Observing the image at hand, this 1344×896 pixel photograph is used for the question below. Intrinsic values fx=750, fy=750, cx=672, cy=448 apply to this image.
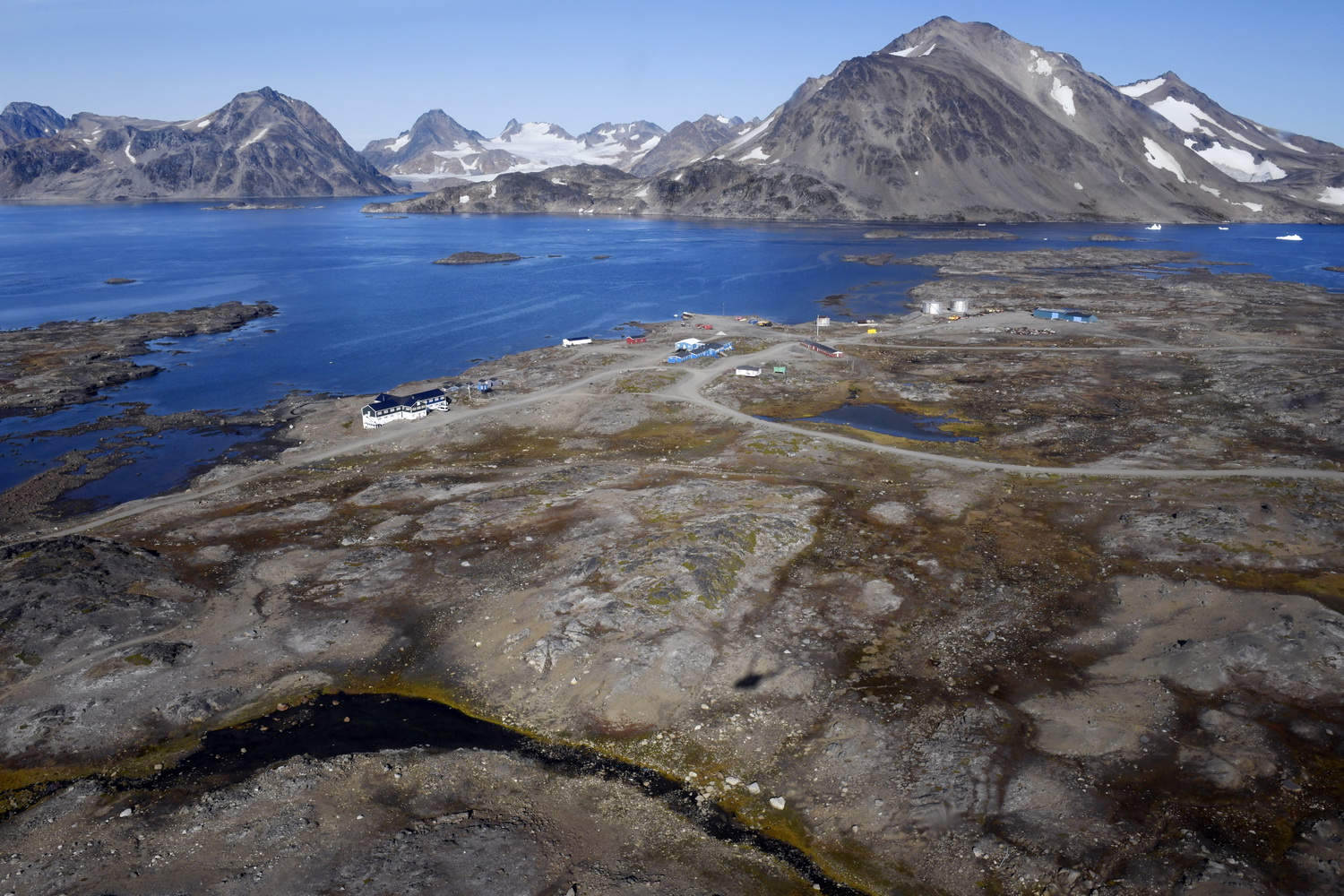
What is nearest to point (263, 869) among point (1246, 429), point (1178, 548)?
point (1178, 548)

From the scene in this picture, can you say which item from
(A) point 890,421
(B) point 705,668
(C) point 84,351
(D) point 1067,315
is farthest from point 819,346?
(C) point 84,351

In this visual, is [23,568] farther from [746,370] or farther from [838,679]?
[746,370]

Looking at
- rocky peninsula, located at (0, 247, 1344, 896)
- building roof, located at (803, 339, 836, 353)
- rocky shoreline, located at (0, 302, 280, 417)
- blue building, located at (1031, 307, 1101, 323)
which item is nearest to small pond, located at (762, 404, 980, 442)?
rocky peninsula, located at (0, 247, 1344, 896)

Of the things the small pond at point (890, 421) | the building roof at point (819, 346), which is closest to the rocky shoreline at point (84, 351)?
the small pond at point (890, 421)

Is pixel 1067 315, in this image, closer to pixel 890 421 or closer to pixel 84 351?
pixel 890 421

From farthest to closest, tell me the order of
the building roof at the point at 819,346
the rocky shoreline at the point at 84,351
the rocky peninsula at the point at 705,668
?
1. the building roof at the point at 819,346
2. the rocky shoreline at the point at 84,351
3. the rocky peninsula at the point at 705,668

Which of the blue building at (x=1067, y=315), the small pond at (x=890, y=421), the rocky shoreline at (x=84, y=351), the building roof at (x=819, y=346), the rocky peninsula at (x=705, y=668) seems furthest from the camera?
the blue building at (x=1067, y=315)

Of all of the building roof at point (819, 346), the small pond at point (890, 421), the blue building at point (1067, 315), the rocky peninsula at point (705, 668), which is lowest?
the rocky peninsula at point (705, 668)

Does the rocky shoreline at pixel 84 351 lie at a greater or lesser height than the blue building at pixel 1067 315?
lesser

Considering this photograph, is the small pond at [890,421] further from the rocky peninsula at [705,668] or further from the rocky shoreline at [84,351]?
the rocky shoreline at [84,351]
